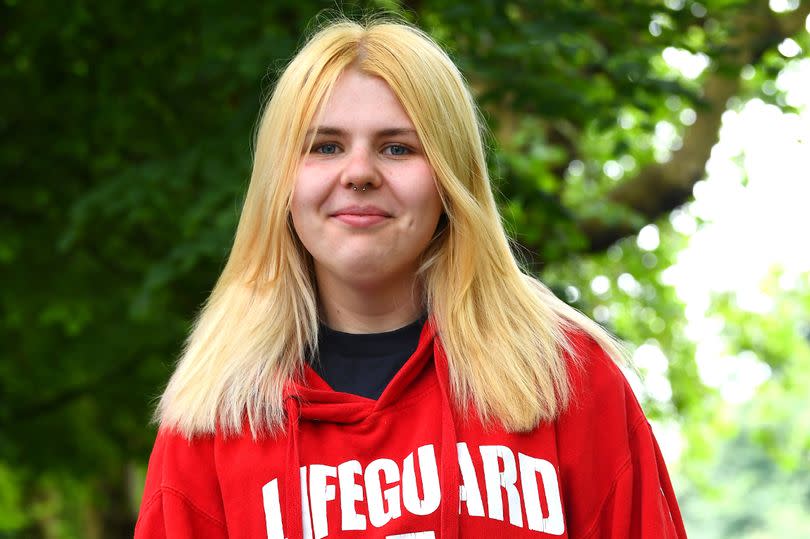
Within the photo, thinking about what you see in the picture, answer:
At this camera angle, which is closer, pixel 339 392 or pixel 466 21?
pixel 339 392

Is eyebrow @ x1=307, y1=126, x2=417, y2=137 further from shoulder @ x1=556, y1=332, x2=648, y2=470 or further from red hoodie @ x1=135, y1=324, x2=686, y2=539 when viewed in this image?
shoulder @ x1=556, y1=332, x2=648, y2=470

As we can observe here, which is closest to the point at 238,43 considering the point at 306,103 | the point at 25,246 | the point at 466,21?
the point at 466,21

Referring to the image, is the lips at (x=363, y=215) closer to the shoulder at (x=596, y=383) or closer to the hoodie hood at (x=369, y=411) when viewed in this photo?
the hoodie hood at (x=369, y=411)

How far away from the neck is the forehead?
14.0 inches

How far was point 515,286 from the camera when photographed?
2.59m

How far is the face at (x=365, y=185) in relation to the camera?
244cm

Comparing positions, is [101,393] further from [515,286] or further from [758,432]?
[758,432]

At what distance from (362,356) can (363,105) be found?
0.54m

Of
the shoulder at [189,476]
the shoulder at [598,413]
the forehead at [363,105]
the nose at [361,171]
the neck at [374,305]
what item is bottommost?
the shoulder at [189,476]

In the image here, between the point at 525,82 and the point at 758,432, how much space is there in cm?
921

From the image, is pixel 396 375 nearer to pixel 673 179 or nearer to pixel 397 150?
pixel 397 150

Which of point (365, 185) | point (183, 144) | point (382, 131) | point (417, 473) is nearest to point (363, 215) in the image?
point (365, 185)

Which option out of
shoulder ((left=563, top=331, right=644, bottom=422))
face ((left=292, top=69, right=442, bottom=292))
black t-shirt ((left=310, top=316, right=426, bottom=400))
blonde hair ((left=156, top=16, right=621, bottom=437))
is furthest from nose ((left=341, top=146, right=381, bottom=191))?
shoulder ((left=563, top=331, right=644, bottom=422))

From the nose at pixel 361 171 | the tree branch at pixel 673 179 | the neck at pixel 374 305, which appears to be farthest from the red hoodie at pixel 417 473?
the tree branch at pixel 673 179
